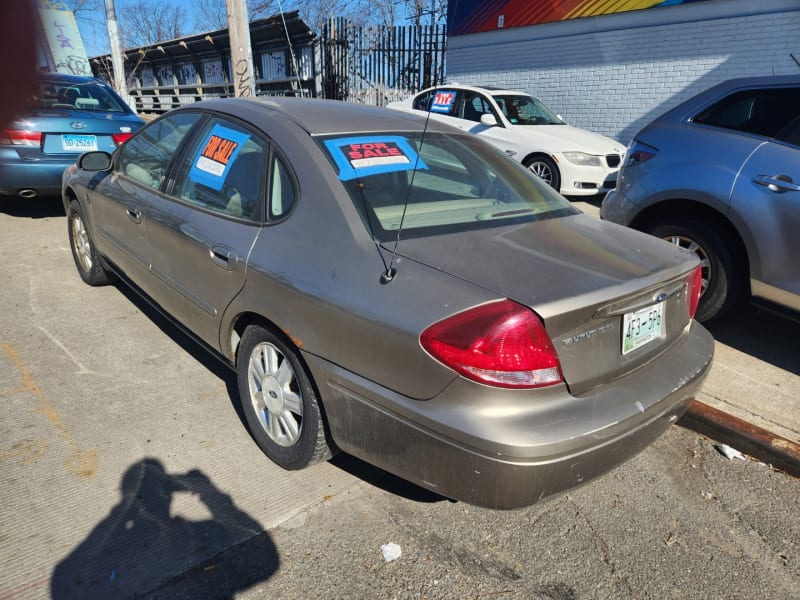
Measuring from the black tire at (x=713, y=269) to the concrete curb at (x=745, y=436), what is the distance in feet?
3.39

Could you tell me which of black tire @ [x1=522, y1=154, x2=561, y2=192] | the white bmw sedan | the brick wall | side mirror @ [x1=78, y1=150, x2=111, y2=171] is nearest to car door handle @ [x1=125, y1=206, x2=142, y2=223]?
side mirror @ [x1=78, y1=150, x2=111, y2=171]

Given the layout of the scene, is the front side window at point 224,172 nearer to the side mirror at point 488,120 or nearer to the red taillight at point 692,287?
the red taillight at point 692,287

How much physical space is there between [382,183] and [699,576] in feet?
6.49

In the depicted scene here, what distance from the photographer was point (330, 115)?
291cm

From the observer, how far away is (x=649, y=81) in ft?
32.9

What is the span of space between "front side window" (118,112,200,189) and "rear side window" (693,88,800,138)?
342cm

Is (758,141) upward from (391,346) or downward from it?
upward

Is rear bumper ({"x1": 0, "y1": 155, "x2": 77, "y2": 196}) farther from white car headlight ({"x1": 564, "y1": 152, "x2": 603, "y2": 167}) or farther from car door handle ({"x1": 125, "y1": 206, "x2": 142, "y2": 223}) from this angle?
Result: white car headlight ({"x1": 564, "y1": 152, "x2": 603, "y2": 167})

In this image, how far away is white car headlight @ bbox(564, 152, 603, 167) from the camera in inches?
306

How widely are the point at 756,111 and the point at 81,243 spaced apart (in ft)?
16.7

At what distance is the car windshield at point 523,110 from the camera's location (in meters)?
8.66

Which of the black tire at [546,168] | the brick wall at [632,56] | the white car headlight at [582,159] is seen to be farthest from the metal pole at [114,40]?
the white car headlight at [582,159]

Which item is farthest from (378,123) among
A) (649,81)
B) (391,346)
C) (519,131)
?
(649,81)

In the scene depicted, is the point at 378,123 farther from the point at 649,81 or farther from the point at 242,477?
the point at 649,81
